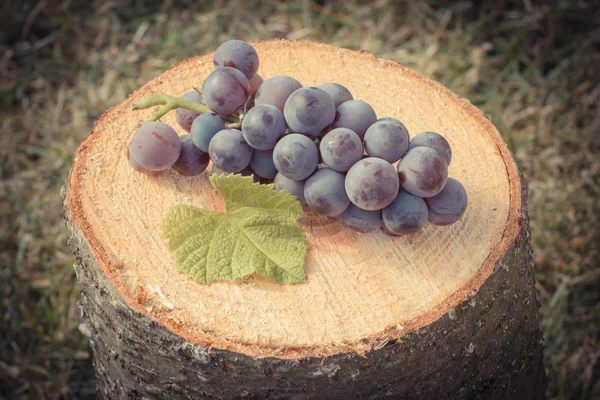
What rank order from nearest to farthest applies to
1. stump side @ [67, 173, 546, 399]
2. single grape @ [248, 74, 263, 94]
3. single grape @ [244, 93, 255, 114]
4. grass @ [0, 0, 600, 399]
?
stump side @ [67, 173, 546, 399]
single grape @ [244, 93, 255, 114]
single grape @ [248, 74, 263, 94]
grass @ [0, 0, 600, 399]

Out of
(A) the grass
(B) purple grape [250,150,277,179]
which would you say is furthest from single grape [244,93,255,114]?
(A) the grass

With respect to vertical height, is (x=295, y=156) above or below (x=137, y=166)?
above

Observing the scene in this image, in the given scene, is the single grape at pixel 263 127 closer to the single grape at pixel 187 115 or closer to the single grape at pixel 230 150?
the single grape at pixel 230 150

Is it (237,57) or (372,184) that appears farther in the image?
(237,57)

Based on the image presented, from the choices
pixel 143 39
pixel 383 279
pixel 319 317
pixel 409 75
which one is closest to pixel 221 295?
pixel 319 317

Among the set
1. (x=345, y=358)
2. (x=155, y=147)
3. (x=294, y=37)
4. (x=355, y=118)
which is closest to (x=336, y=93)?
(x=355, y=118)

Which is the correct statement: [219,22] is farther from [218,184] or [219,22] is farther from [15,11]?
[218,184]

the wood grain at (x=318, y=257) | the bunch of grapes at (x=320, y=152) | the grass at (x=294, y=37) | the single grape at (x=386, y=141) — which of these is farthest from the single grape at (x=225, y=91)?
the grass at (x=294, y=37)

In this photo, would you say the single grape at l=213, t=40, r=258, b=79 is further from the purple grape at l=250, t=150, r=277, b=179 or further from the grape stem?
the purple grape at l=250, t=150, r=277, b=179

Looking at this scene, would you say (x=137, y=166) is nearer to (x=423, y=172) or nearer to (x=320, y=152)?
(x=320, y=152)
